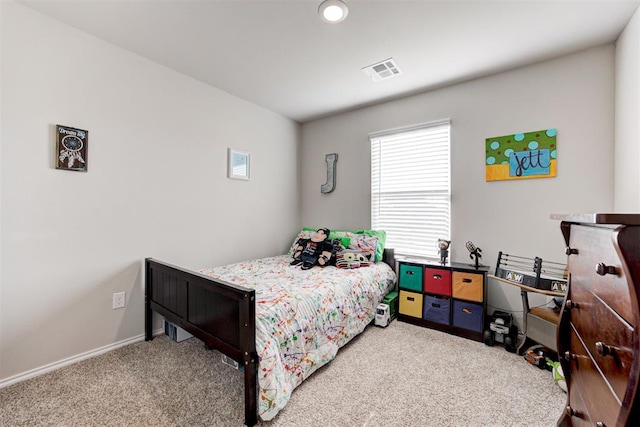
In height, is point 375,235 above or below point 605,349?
above

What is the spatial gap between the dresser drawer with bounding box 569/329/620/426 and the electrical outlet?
9.88 ft

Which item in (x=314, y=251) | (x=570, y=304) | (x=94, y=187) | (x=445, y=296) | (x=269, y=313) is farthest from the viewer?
(x=314, y=251)

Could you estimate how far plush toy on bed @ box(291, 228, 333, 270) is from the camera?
3.02 metres

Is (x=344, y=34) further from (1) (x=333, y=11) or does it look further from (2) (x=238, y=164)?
(2) (x=238, y=164)

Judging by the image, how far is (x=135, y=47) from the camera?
2350 millimetres

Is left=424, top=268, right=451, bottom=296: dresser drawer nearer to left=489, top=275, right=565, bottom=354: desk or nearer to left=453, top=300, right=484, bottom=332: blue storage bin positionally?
left=453, top=300, right=484, bottom=332: blue storage bin

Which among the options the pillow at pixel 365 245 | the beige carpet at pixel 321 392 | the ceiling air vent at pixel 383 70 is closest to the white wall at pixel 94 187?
the beige carpet at pixel 321 392

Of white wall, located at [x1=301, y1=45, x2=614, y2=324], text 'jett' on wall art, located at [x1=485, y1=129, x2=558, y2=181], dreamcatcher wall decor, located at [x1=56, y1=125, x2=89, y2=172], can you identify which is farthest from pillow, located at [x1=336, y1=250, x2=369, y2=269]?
dreamcatcher wall decor, located at [x1=56, y1=125, x2=89, y2=172]

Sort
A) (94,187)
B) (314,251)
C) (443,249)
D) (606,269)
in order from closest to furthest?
(606,269) → (94,187) → (443,249) → (314,251)

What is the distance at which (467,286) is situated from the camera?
8.41ft

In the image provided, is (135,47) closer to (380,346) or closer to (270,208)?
(270,208)

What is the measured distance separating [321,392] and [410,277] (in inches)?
60.2

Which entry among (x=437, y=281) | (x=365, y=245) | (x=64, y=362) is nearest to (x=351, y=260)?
(x=365, y=245)

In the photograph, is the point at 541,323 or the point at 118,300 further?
the point at 118,300
